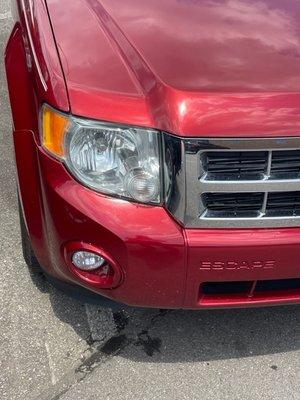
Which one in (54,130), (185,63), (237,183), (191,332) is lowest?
(191,332)

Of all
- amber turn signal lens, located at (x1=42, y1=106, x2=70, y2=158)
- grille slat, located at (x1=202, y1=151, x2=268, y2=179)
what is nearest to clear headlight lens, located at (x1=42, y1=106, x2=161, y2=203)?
amber turn signal lens, located at (x1=42, y1=106, x2=70, y2=158)

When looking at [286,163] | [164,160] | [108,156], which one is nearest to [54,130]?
[108,156]

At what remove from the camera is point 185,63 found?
6.49 feet

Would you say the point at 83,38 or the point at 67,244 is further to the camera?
the point at 83,38

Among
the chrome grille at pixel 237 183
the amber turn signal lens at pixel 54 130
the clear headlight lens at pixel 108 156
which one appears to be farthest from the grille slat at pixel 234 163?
the amber turn signal lens at pixel 54 130

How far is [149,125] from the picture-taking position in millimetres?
1842

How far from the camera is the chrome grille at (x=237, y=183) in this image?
182 centimetres

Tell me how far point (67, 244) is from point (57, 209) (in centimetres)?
14

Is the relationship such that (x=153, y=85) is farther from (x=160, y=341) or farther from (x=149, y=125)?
(x=160, y=341)

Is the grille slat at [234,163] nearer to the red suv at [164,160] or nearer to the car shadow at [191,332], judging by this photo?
the red suv at [164,160]

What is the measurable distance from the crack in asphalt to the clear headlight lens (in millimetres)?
836

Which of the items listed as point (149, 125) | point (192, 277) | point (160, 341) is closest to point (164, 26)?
point (149, 125)

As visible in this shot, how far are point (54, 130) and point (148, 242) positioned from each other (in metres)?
0.51

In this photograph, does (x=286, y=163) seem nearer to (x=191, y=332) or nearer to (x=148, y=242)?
(x=148, y=242)
